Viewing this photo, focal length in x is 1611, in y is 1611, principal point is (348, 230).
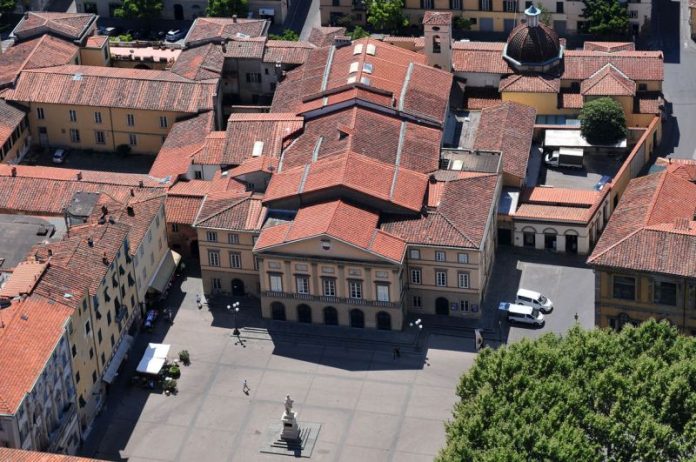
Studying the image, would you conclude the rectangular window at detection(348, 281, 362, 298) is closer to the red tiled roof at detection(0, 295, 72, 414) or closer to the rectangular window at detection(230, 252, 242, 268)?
the rectangular window at detection(230, 252, 242, 268)

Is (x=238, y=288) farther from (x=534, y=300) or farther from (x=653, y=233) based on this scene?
(x=653, y=233)

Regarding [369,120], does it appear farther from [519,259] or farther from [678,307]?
[678,307]

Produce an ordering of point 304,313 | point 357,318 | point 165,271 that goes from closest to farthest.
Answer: point 357,318, point 304,313, point 165,271

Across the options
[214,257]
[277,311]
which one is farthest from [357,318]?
[214,257]

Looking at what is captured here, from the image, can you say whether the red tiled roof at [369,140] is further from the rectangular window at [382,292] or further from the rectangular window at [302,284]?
the rectangular window at [382,292]

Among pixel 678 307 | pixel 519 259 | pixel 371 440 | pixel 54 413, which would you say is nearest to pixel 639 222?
pixel 678 307

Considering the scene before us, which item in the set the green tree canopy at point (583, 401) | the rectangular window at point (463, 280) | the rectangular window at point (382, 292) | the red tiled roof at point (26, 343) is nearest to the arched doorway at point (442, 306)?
the rectangular window at point (463, 280)
